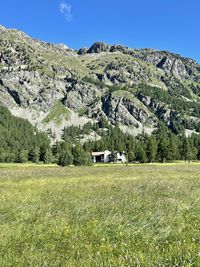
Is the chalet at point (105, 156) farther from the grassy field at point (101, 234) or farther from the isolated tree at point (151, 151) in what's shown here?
the grassy field at point (101, 234)

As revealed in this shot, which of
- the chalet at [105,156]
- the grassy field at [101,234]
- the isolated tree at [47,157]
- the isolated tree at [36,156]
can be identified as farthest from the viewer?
the chalet at [105,156]

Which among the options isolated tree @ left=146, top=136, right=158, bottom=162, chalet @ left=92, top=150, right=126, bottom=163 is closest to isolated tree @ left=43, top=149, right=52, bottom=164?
chalet @ left=92, top=150, right=126, bottom=163

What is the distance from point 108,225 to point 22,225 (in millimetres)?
2680

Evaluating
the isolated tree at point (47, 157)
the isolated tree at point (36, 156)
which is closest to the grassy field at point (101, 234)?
the isolated tree at point (47, 157)

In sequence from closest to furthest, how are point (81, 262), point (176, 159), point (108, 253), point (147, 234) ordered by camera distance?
point (81, 262), point (108, 253), point (147, 234), point (176, 159)

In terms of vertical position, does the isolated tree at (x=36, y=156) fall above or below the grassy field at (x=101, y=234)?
above

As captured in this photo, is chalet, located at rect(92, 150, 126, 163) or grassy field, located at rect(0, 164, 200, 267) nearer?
grassy field, located at rect(0, 164, 200, 267)

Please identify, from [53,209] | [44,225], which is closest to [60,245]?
[44,225]

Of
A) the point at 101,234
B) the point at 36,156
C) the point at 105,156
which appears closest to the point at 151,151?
the point at 105,156

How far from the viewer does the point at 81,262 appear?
7.19 m

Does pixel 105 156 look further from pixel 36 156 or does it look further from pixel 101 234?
pixel 101 234

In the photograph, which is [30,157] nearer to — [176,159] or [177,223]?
[176,159]

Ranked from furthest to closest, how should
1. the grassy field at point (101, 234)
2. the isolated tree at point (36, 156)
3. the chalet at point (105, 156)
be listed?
the chalet at point (105, 156) → the isolated tree at point (36, 156) → the grassy field at point (101, 234)

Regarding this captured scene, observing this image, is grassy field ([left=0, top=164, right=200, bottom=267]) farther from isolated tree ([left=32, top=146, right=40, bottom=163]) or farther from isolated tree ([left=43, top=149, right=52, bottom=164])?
isolated tree ([left=32, top=146, right=40, bottom=163])
